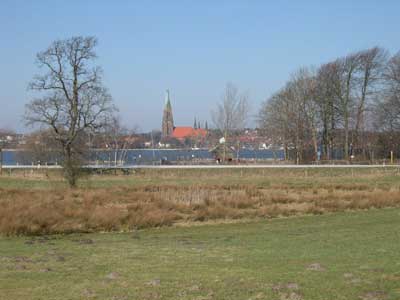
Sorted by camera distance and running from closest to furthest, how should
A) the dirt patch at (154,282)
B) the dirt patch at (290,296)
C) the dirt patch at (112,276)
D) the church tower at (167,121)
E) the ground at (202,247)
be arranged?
the dirt patch at (290,296) < the ground at (202,247) < the dirt patch at (154,282) < the dirt patch at (112,276) < the church tower at (167,121)

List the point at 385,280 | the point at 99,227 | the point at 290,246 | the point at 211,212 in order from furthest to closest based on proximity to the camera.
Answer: the point at 211,212 < the point at 99,227 < the point at 290,246 < the point at 385,280

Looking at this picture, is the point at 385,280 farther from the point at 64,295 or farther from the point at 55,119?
the point at 55,119

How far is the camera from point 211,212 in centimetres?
2527

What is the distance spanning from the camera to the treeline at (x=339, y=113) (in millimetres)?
73375

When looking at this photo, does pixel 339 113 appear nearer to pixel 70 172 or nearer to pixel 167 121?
pixel 70 172

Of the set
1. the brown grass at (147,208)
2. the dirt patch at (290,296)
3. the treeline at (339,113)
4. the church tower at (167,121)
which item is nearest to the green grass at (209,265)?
the dirt patch at (290,296)

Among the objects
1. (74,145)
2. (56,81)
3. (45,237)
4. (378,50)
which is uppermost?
(378,50)

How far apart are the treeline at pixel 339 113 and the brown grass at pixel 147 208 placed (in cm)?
4348

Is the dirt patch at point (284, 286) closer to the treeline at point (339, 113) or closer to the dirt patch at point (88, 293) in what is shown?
the dirt patch at point (88, 293)

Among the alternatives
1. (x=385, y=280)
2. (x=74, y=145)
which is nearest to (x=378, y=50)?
(x=74, y=145)

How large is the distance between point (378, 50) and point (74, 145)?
42.0 m

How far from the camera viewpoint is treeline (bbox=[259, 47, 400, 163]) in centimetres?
7338

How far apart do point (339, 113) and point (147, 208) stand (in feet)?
185

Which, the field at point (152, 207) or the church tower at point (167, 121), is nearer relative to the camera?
the field at point (152, 207)
